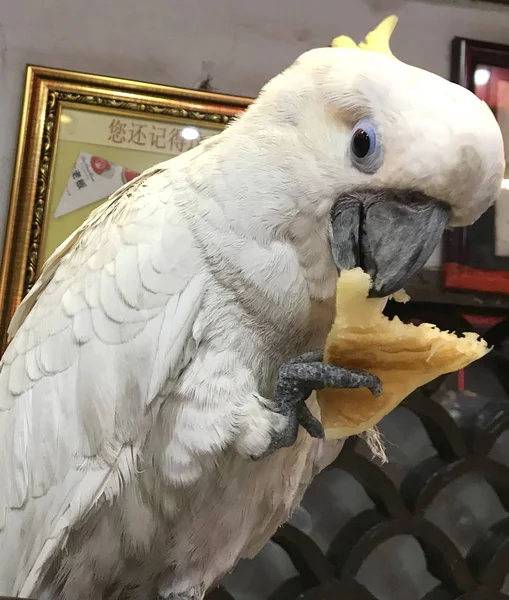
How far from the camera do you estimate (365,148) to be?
→ 699 millimetres

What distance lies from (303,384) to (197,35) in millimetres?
1239

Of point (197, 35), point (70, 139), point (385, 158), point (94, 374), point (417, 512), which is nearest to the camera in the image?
point (385, 158)

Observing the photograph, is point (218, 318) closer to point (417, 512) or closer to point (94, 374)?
point (94, 374)

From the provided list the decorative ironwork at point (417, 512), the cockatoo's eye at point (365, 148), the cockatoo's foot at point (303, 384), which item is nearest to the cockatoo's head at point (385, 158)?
the cockatoo's eye at point (365, 148)

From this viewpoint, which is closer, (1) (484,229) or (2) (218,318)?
(2) (218,318)

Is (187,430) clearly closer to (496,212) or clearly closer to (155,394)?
(155,394)

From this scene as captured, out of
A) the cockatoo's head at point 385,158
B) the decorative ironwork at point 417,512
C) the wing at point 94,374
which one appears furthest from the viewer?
the decorative ironwork at point 417,512

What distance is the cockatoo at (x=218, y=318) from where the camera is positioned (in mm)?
703

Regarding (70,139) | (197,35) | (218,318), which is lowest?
(218,318)

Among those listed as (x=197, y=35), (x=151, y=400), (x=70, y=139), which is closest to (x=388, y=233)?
(x=151, y=400)

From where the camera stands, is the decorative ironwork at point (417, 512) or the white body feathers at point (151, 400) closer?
the white body feathers at point (151, 400)

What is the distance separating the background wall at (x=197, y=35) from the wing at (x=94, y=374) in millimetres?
733

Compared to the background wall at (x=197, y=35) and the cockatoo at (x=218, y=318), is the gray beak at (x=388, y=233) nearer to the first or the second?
the cockatoo at (x=218, y=318)

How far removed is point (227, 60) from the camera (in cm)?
164
